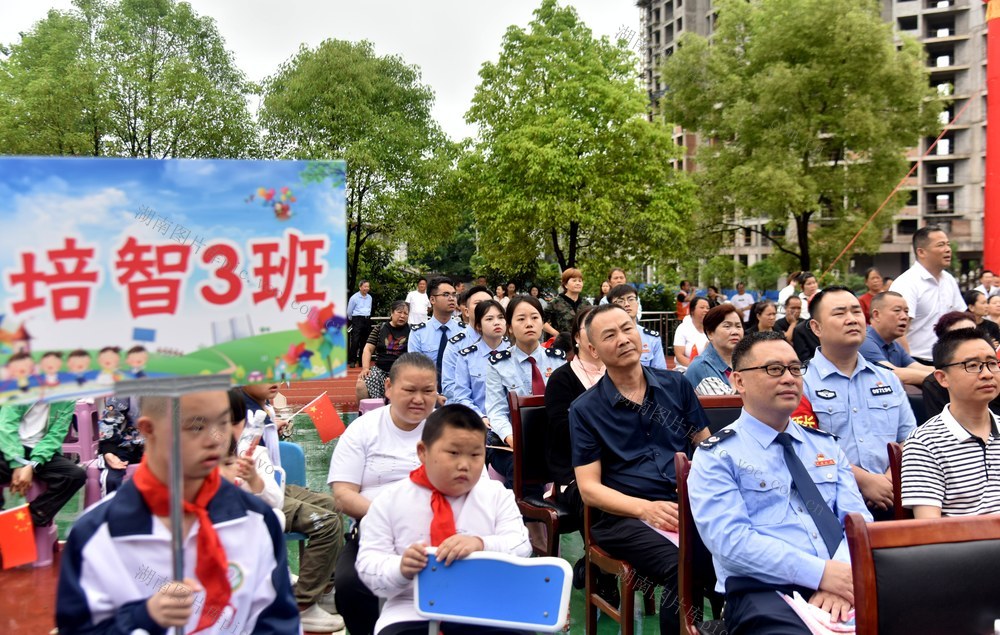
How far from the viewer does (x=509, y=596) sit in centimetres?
246

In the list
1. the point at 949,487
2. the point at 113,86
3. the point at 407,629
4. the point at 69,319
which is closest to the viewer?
the point at 69,319

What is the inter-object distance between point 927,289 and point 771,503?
358 centimetres

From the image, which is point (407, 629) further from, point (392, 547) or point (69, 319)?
point (69, 319)

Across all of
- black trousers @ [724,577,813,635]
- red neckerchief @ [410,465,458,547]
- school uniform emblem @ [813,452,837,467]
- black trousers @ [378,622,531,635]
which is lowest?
black trousers @ [378,622,531,635]

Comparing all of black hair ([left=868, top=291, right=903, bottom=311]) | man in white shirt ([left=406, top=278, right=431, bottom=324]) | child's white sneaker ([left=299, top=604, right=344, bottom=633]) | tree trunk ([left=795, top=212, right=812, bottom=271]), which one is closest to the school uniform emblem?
black hair ([left=868, top=291, right=903, bottom=311])

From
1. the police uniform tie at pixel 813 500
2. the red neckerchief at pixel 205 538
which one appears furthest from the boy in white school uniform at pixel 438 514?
the police uniform tie at pixel 813 500

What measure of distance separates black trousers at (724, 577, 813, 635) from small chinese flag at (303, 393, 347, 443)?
4295 mm

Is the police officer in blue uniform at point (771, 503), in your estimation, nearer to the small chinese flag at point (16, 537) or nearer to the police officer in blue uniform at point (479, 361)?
the police officer in blue uniform at point (479, 361)

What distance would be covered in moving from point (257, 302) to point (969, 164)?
5434cm

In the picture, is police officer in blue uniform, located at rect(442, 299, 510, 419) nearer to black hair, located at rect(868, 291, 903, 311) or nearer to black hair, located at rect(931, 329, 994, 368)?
black hair, located at rect(868, 291, 903, 311)

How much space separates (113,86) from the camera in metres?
21.7

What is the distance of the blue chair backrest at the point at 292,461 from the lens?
15.0 feet

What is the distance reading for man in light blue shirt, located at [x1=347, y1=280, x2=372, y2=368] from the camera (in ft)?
49.9

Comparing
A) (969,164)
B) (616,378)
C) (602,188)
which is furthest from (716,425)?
(969,164)
